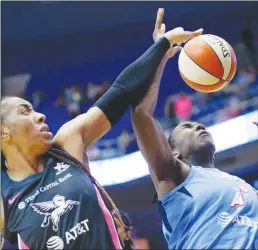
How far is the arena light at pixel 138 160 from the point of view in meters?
9.02

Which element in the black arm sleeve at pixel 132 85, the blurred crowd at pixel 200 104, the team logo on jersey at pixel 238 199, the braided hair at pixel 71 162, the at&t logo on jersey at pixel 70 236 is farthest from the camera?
the blurred crowd at pixel 200 104

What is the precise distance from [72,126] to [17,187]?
369 millimetres

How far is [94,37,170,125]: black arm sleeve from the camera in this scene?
2818 millimetres

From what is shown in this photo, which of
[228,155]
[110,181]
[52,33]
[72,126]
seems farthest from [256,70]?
[72,126]

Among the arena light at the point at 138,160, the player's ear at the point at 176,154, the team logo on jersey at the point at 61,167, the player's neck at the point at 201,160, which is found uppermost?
the team logo on jersey at the point at 61,167

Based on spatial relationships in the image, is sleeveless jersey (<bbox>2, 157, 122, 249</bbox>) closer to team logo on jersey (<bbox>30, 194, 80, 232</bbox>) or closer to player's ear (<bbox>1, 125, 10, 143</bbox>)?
team logo on jersey (<bbox>30, 194, 80, 232</bbox>)

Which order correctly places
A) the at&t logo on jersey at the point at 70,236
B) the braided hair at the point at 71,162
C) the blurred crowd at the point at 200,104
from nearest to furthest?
the at&t logo on jersey at the point at 70,236, the braided hair at the point at 71,162, the blurred crowd at the point at 200,104

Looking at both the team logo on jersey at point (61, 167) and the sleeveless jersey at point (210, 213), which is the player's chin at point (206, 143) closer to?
the sleeveless jersey at point (210, 213)

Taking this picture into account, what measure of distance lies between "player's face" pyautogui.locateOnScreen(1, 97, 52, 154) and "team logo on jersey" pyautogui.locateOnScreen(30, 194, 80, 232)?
10.6 inches

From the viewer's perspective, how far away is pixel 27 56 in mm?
13734

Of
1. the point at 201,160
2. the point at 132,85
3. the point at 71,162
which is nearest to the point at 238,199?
the point at 201,160

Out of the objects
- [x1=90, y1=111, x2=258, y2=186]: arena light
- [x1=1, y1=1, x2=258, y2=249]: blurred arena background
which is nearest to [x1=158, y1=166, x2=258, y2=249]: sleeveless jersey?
[x1=90, y1=111, x2=258, y2=186]: arena light

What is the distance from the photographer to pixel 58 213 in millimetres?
2545

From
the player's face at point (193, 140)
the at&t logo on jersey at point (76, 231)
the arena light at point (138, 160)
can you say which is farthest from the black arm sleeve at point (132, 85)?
the arena light at point (138, 160)
